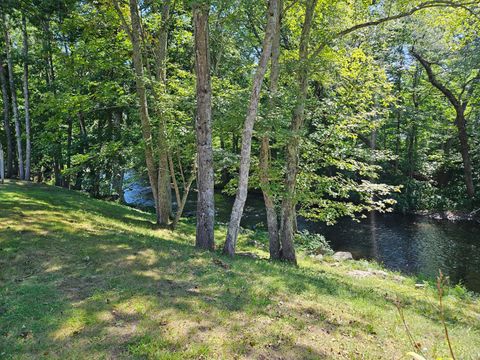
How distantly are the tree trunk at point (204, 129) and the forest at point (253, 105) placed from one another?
3cm

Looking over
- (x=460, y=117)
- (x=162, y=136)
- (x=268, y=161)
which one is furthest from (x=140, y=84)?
(x=460, y=117)

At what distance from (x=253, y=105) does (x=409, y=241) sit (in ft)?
40.8

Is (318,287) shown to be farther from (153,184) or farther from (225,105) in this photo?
(153,184)

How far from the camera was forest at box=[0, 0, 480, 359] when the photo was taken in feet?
29.1

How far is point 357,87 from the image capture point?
449 inches

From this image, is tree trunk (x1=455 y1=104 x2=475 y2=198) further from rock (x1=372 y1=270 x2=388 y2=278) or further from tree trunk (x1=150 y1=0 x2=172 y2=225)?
tree trunk (x1=150 y1=0 x2=172 y2=225)

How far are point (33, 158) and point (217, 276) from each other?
22429 millimetres

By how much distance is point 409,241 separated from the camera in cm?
1658

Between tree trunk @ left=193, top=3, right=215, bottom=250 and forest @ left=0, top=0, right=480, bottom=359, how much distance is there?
3 cm

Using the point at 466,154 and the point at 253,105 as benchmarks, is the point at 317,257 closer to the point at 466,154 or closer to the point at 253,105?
the point at 253,105

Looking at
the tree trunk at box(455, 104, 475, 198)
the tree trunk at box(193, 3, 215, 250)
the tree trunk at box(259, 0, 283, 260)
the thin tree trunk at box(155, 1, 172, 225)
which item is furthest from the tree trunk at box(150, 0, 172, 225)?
the tree trunk at box(455, 104, 475, 198)

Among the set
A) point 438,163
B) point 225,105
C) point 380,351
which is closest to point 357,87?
point 225,105

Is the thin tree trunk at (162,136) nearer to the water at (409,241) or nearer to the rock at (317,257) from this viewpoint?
the rock at (317,257)

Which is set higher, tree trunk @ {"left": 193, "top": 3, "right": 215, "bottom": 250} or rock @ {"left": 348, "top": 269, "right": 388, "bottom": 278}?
tree trunk @ {"left": 193, "top": 3, "right": 215, "bottom": 250}
